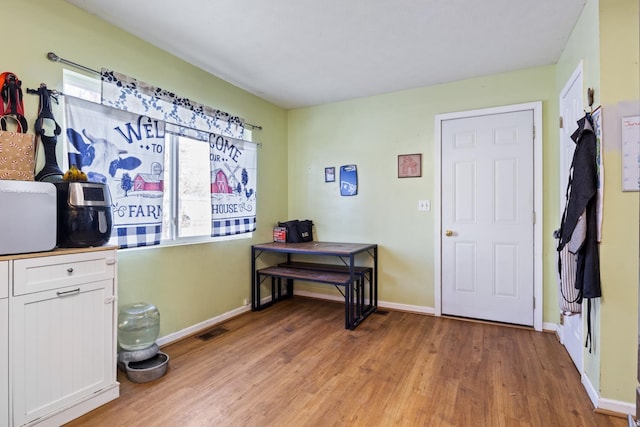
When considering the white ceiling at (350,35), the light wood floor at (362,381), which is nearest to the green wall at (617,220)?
the light wood floor at (362,381)

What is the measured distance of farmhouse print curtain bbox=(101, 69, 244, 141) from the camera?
2396 millimetres

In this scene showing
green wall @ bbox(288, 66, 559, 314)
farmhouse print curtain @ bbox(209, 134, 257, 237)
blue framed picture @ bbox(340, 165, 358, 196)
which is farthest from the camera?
blue framed picture @ bbox(340, 165, 358, 196)

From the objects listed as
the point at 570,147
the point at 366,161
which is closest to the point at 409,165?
the point at 366,161

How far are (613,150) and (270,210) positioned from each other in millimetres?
3264

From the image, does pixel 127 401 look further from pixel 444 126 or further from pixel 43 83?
pixel 444 126

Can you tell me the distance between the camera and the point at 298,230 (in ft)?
13.3

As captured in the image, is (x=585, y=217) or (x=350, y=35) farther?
(x=350, y=35)

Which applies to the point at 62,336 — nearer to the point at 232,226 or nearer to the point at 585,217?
the point at 232,226

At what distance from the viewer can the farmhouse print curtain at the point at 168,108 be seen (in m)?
2.40

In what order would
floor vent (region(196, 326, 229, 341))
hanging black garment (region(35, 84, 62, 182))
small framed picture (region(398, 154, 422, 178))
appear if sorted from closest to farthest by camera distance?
hanging black garment (region(35, 84, 62, 182))
floor vent (region(196, 326, 229, 341))
small framed picture (region(398, 154, 422, 178))

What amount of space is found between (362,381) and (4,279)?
2.10 m

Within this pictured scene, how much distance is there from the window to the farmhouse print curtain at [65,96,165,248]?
186 mm

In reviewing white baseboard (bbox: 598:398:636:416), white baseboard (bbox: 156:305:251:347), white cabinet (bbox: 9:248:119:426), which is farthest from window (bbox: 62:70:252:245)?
white baseboard (bbox: 598:398:636:416)

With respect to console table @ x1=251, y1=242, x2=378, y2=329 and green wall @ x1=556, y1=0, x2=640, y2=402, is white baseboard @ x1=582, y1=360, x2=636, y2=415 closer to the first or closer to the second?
green wall @ x1=556, y1=0, x2=640, y2=402
